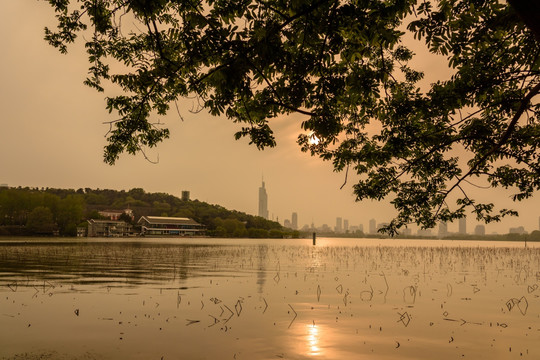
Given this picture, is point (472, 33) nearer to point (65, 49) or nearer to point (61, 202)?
point (65, 49)

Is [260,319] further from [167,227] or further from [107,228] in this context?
[167,227]

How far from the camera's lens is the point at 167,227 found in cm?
17700

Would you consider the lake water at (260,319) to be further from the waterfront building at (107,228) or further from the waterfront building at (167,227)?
the waterfront building at (167,227)

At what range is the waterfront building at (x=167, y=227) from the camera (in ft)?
563

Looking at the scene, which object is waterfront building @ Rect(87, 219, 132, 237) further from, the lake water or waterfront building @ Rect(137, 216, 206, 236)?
the lake water

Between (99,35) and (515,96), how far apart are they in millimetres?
12913

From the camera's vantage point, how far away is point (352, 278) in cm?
2691

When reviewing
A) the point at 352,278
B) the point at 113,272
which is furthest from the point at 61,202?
the point at 352,278

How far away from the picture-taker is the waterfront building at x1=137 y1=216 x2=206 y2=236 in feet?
563

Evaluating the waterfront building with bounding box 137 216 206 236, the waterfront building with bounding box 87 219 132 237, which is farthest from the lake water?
the waterfront building with bounding box 137 216 206 236

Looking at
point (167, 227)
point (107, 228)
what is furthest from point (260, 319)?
point (167, 227)

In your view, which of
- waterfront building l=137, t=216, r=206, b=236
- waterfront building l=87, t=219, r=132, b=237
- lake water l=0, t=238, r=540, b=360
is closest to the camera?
lake water l=0, t=238, r=540, b=360

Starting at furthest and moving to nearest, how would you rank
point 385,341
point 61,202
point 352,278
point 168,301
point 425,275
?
point 61,202
point 425,275
point 352,278
point 168,301
point 385,341

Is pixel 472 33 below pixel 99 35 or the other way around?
below
